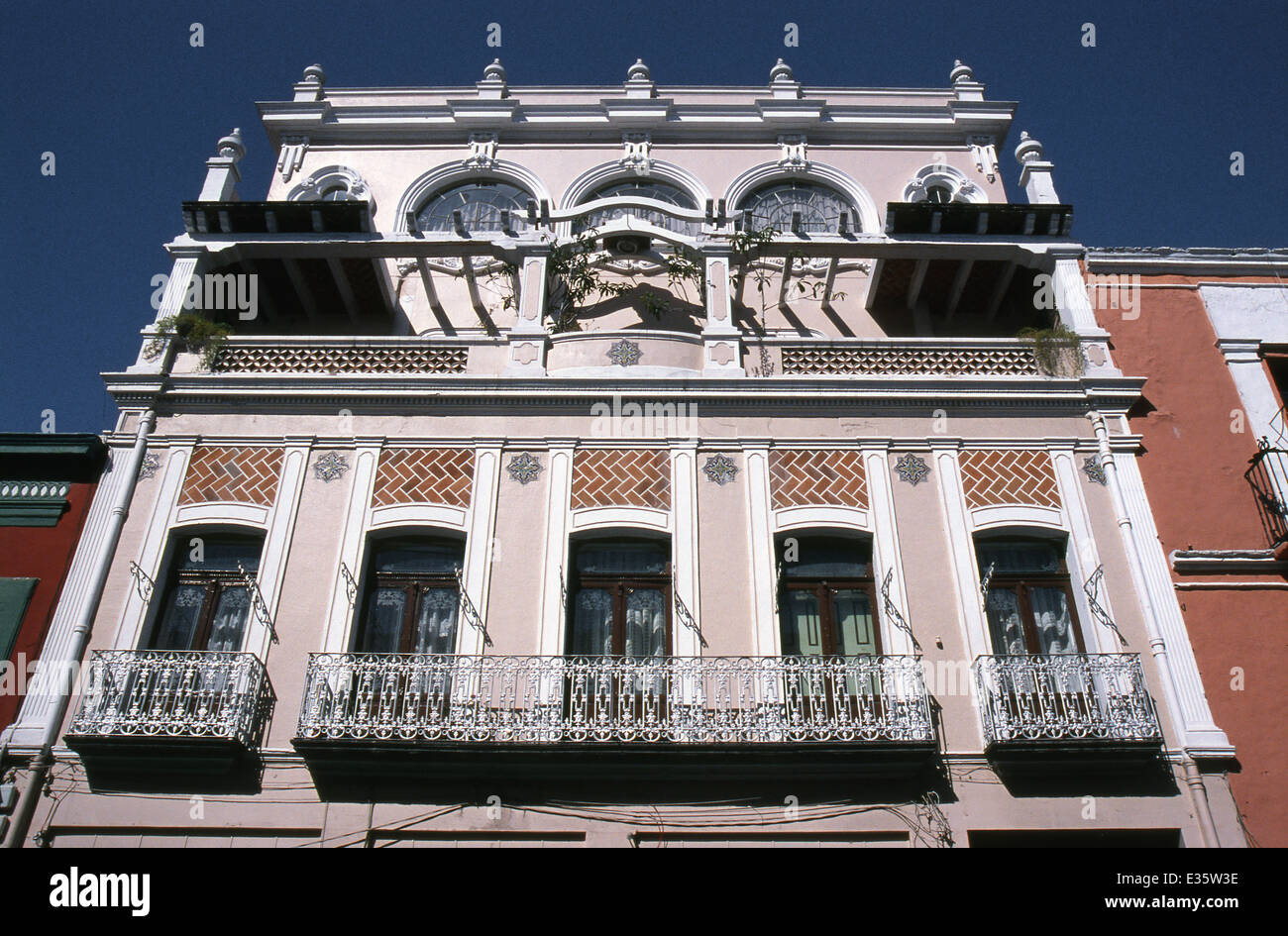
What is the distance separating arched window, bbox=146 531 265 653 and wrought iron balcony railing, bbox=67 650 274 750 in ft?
1.81

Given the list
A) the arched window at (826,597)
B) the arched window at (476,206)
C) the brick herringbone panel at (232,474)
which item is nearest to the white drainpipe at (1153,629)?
the arched window at (826,597)

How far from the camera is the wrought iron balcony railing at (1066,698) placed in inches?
425

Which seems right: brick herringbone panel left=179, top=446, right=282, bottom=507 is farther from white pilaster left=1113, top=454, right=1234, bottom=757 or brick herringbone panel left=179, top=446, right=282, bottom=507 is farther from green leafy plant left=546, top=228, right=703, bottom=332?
white pilaster left=1113, top=454, right=1234, bottom=757

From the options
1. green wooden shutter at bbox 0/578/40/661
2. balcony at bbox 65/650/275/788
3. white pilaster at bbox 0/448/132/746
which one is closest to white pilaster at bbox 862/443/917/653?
balcony at bbox 65/650/275/788

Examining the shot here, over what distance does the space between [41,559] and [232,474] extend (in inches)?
85.1

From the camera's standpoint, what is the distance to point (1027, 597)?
12469 mm

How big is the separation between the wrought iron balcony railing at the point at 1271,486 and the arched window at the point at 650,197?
28.0 feet

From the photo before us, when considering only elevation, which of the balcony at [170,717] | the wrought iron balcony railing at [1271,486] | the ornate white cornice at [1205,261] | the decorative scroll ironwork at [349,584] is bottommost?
the balcony at [170,717]

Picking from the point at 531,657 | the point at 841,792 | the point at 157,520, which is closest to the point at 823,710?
the point at 841,792

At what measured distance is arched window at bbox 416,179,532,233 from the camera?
17.8m

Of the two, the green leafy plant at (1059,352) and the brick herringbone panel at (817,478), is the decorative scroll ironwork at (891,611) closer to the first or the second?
the brick herringbone panel at (817,478)

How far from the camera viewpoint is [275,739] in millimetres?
11070

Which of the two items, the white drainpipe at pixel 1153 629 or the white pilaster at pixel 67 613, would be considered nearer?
the white drainpipe at pixel 1153 629

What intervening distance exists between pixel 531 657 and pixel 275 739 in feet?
8.56
